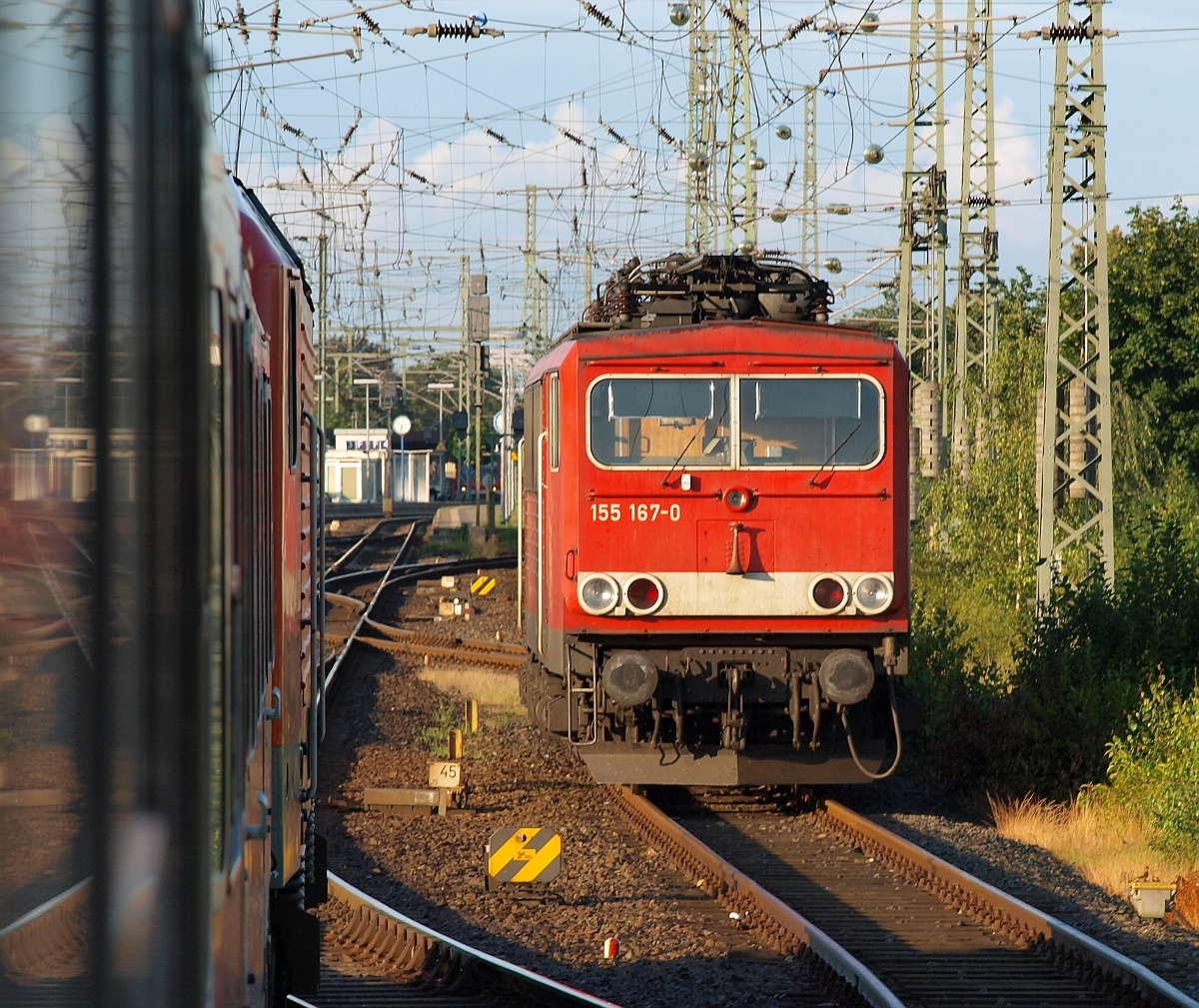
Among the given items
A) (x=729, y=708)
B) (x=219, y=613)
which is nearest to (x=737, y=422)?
(x=729, y=708)

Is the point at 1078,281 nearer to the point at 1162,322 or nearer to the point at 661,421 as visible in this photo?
the point at 661,421

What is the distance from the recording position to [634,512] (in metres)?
9.62

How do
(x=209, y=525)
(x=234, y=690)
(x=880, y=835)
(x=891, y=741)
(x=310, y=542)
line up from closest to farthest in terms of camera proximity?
(x=209, y=525) < (x=234, y=690) < (x=310, y=542) < (x=880, y=835) < (x=891, y=741)

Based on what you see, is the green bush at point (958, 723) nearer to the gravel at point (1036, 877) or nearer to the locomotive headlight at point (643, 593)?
the gravel at point (1036, 877)

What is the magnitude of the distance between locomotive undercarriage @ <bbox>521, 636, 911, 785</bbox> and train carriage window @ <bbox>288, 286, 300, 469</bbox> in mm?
4167

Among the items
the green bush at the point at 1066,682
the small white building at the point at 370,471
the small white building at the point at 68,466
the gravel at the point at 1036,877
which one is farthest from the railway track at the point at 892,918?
the small white building at the point at 370,471

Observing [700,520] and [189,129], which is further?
[700,520]

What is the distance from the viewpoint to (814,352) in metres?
9.69

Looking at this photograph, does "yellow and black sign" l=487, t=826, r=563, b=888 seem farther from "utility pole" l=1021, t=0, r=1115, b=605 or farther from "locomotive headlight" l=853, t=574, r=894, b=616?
"utility pole" l=1021, t=0, r=1115, b=605

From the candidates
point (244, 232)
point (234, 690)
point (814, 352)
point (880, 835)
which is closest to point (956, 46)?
point (814, 352)

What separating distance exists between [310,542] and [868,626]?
3970 millimetres

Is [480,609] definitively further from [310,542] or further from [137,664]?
[137,664]

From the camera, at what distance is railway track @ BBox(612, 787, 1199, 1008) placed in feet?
21.6

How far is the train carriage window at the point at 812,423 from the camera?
9703 mm
